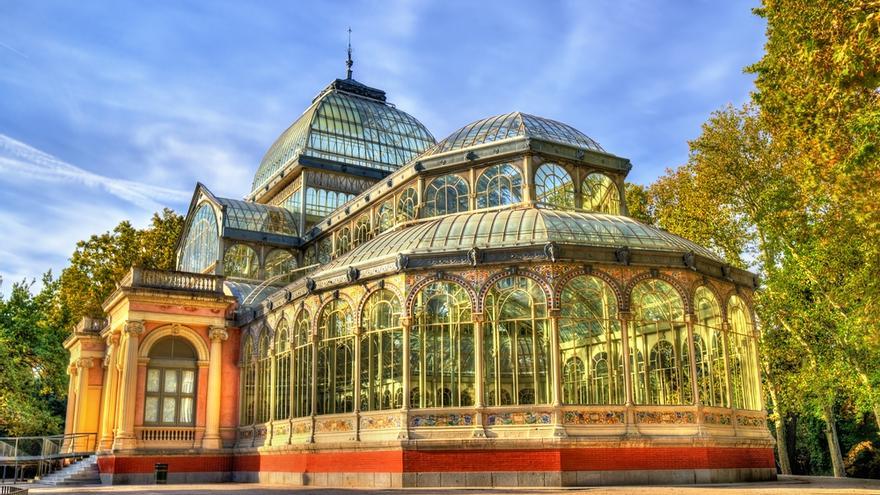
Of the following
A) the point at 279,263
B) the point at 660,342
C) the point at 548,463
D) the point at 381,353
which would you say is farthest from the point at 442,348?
the point at 279,263

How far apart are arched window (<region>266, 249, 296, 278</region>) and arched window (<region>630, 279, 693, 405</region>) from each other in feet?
68.7

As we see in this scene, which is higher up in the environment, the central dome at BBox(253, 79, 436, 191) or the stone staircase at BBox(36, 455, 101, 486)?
the central dome at BBox(253, 79, 436, 191)

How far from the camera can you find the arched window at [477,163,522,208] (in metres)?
28.6

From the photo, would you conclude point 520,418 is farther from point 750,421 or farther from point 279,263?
point 279,263

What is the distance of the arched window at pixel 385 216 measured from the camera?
32763 mm

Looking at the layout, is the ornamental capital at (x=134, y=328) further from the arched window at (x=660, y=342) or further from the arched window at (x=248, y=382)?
the arched window at (x=660, y=342)

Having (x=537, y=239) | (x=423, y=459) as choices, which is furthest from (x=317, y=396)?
(x=537, y=239)

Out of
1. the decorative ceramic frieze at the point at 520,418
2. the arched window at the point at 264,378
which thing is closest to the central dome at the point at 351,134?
the arched window at the point at 264,378

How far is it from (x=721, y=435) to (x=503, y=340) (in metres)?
6.76

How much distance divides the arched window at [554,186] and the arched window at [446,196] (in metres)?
2.77

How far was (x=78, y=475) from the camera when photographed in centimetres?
3030

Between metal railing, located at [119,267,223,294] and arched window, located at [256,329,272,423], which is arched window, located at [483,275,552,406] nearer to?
arched window, located at [256,329,272,423]

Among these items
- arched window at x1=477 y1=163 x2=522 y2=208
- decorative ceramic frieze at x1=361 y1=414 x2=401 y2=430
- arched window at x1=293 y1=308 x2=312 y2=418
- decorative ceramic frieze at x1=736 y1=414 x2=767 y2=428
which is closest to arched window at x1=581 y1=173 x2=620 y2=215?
arched window at x1=477 y1=163 x2=522 y2=208

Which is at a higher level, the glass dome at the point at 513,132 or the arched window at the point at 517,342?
the glass dome at the point at 513,132
